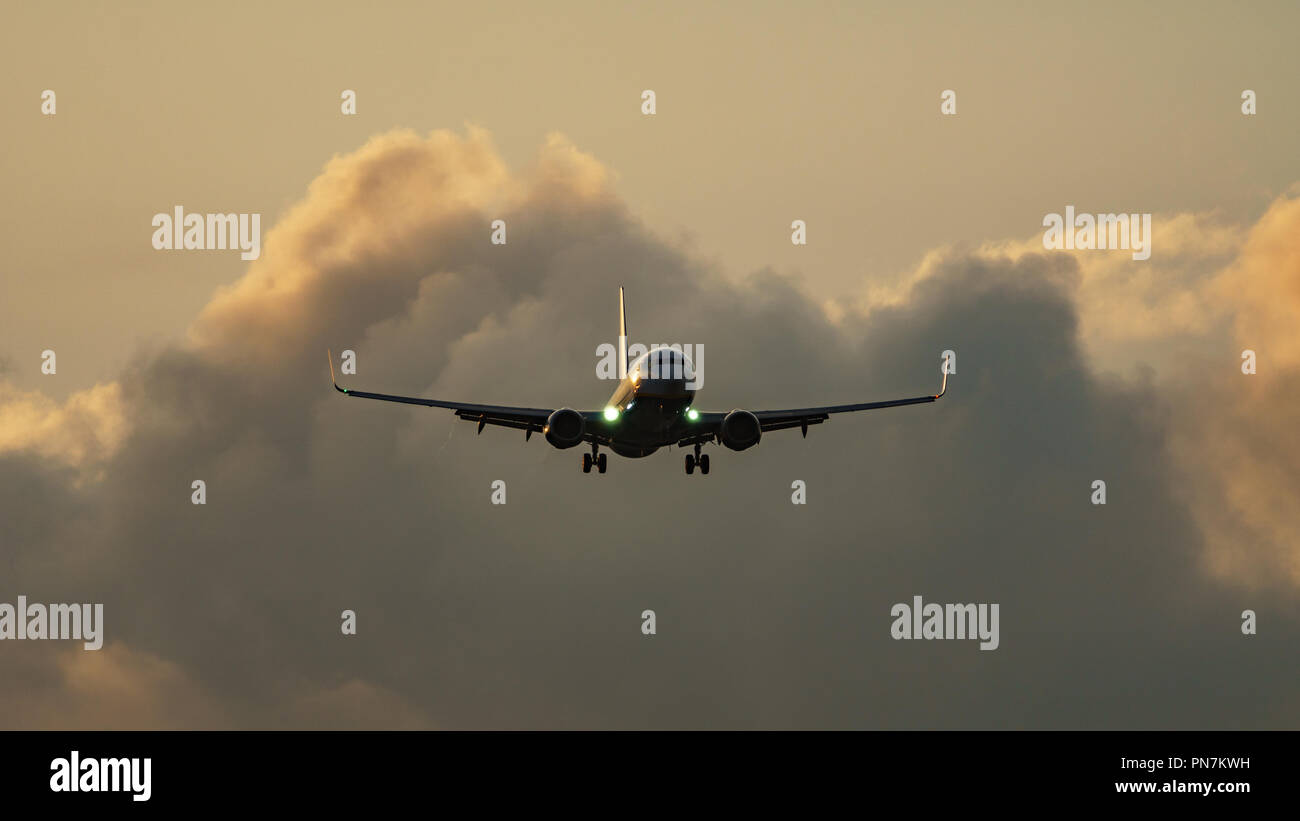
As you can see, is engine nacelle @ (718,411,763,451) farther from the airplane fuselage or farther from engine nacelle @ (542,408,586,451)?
engine nacelle @ (542,408,586,451)

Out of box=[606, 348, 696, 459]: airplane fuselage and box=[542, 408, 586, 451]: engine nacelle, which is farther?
box=[542, 408, 586, 451]: engine nacelle

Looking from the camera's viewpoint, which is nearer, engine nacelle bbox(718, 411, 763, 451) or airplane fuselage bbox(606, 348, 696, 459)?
airplane fuselage bbox(606, 348, 696, 459)

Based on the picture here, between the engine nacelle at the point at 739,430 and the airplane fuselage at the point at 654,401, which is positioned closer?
the airplane fuselage at the point at 654,401

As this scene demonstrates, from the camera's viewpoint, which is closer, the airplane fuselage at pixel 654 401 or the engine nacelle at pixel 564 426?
the airplane fuselage at pixel 654 401

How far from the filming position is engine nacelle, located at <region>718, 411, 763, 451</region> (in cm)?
9719

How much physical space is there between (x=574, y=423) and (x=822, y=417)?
18.0 m

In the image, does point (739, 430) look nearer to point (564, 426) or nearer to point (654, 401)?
point (654, 401)

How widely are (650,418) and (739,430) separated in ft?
22.4

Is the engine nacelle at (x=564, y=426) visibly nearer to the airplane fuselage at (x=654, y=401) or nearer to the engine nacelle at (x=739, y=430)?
A: the airplane fuselage at (x=654, y=401)

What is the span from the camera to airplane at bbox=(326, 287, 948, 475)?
Answer: 9056 cm

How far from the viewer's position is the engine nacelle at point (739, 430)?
9719 centimetres

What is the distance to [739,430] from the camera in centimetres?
9744
